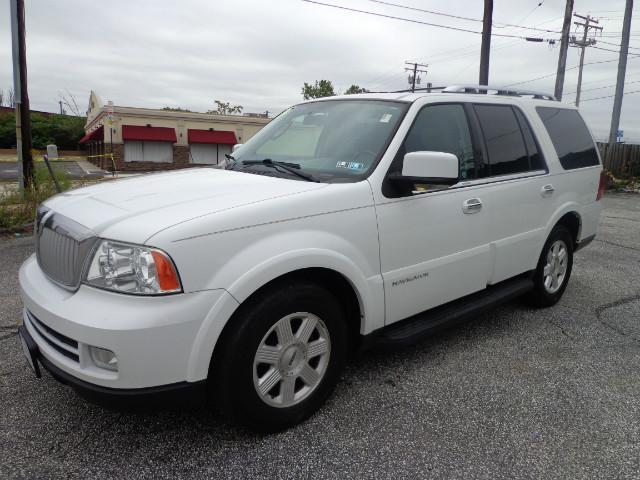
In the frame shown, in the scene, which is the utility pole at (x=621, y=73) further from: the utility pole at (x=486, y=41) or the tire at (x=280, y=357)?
the tire at (x=280, y=357)

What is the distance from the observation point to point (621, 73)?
67.6ft

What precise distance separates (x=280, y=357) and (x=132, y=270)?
84 centimetres

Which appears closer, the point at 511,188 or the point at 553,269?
the point at 511,188

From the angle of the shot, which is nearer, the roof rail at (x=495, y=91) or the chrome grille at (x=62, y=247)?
the chrome grille at (x=62, y=247)

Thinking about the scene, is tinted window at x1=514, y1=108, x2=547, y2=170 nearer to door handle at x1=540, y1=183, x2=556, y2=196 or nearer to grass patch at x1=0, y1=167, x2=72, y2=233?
door handle at x1=540, y1=183, x2=556, y2=196

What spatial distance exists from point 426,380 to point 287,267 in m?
1.41

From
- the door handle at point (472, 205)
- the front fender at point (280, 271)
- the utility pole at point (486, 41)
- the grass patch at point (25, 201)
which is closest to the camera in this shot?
the front fender at point (280, 271)

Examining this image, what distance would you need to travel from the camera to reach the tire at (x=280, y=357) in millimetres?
2279

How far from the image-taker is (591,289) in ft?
17.5

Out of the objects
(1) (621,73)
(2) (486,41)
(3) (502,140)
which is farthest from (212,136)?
(3) (502,140)

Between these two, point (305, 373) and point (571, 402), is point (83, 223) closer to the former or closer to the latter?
point (305, 373)

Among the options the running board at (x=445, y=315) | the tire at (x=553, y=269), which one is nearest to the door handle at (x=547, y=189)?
the tire at (x=553, y=269)

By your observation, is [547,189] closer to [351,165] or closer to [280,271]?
[351,165]

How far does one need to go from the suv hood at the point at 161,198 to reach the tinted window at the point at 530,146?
221 cm
